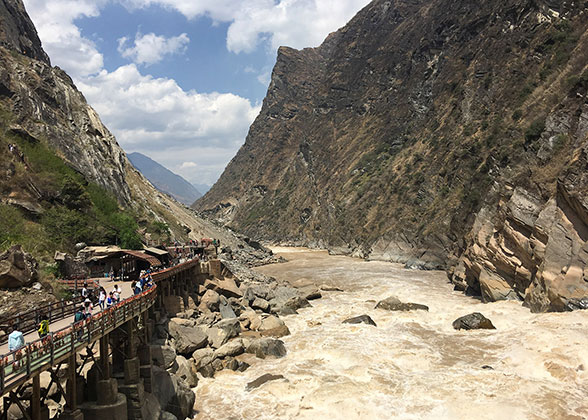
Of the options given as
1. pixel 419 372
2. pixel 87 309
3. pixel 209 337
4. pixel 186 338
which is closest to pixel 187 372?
pixel 186 338

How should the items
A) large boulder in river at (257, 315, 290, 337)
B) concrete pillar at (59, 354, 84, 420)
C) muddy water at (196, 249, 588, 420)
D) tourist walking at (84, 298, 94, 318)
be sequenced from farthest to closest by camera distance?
large boulder in river at (257, 315, 290, 337) < muddy water at (196, 249, 588, 420) < tourist walking at (84, 298, 94, 318) < concrete pillar at (59, 354, 84, 420)

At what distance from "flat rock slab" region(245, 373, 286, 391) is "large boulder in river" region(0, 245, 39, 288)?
40.3 feet

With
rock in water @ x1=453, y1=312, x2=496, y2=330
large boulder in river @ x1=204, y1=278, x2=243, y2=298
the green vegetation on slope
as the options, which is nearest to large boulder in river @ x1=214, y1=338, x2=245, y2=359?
large boulder in river @ x1=204, y1=278, x2=243, y2=298

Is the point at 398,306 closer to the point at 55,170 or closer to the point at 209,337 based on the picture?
the point at 209,337

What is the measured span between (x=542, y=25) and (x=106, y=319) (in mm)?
85762

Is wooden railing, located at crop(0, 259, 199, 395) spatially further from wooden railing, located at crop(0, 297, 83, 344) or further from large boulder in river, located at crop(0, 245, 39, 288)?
large boulder in river, located at crop(0, 245, 39, 288)

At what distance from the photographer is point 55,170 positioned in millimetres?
40156

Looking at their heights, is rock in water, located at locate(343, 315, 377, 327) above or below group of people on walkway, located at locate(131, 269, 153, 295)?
below

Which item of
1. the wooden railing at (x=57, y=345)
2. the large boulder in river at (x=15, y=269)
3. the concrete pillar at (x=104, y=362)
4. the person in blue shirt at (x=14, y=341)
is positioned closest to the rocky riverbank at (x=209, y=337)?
the concrete pillar at (x=104, y=362)

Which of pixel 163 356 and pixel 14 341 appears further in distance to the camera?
pixel 163 356

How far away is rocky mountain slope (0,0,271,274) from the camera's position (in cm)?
3031

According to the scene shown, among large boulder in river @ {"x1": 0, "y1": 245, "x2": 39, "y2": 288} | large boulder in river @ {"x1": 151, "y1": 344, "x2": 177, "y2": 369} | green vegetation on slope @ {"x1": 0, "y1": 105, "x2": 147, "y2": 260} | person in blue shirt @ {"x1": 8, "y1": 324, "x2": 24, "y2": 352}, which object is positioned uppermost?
green vegetation on slope @ {"x1": 0, "y1": 105, "x2": 147, "y2": 260}

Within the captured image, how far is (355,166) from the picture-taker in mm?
117562

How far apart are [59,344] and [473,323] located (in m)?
27.9
